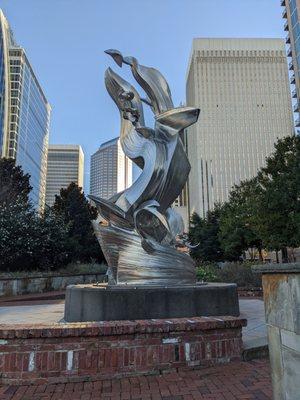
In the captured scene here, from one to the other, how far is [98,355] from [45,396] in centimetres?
81

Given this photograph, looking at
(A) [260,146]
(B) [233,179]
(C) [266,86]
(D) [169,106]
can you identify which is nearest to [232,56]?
(C) [266,86]

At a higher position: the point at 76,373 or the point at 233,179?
the point at 233,179

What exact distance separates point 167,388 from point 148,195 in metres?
6.55

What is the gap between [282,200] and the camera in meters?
22.0

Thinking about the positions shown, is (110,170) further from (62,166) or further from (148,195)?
(148,195)

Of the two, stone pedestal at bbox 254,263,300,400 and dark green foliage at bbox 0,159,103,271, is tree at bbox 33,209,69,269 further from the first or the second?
stone pedestal at bbox 254,263,300,400

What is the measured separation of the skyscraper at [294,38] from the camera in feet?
186

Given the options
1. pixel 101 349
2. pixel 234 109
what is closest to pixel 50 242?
pixel 101 349

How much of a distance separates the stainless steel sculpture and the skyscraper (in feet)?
173

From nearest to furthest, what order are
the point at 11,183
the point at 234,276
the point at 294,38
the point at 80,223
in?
1. the point at 234,276
2. the point at 11,183
3. the point at 80,223
4. the point at 294,38

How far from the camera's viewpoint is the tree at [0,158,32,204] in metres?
30.5

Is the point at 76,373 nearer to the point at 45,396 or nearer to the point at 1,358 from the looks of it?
the point at 45,396

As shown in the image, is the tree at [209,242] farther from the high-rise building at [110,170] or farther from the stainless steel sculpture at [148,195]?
the high-rise building at [110,170]

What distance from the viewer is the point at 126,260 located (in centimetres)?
957
